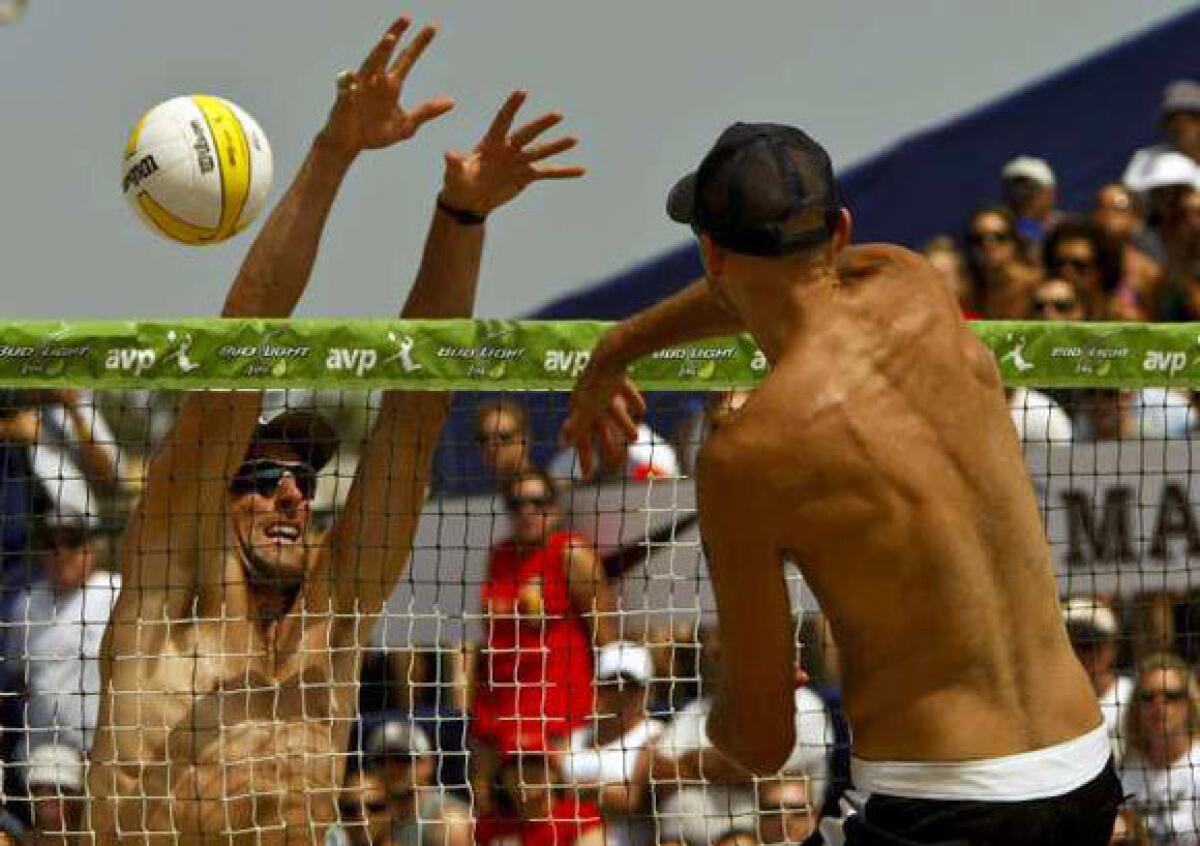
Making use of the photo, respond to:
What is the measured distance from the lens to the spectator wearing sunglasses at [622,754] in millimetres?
6824

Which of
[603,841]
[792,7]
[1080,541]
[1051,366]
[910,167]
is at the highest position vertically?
[792,7]

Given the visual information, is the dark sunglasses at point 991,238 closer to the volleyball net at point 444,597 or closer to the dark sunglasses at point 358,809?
the volleyball net at point 444,597

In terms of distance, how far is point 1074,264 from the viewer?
9.59 metres

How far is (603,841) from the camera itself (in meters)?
6.76

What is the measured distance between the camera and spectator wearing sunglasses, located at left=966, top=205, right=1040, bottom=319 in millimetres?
9633

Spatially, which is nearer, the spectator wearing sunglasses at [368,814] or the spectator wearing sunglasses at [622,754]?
the spectator wearing sunglasses at [622,754]

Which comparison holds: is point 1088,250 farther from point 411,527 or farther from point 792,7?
point 411,527

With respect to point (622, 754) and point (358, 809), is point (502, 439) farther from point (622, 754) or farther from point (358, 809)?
point (622, 754)

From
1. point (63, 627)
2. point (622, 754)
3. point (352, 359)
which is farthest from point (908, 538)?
point (63, 627)

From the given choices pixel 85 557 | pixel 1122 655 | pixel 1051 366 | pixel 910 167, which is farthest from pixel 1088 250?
pixel 85 557

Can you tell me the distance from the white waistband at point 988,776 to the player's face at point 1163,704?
→ 10.6 ft

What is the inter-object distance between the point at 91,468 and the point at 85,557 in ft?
3.41

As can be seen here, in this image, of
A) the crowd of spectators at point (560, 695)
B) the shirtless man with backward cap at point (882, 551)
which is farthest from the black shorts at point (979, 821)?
the crowd of spectators at point (560, 695)

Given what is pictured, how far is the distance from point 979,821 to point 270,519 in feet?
8.10
